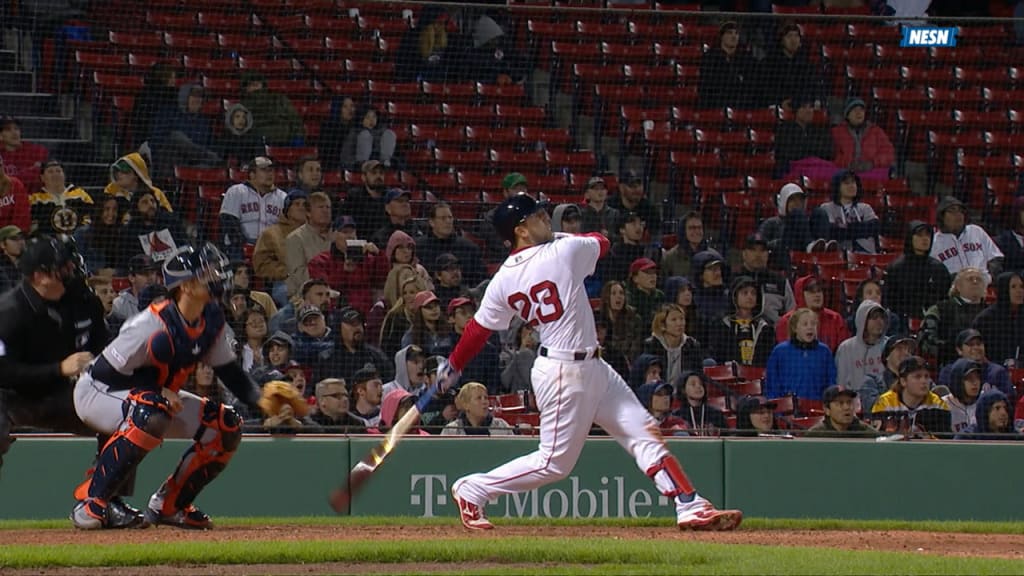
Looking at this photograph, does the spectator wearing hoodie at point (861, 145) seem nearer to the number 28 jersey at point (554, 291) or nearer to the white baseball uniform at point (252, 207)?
the white baseball uniform at point (252, 207)

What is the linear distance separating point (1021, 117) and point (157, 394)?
8.77 metres

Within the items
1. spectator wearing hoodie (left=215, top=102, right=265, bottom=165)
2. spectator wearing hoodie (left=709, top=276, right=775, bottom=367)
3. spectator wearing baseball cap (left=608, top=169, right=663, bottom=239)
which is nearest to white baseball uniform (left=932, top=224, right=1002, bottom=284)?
spectator wearing hoodie (left=709, top=276, right=775, bottom=367)

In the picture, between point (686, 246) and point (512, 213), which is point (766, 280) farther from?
point (512, 213)

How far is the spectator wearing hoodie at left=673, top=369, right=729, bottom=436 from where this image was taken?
37.9ft

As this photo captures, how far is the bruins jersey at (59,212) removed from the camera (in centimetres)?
1166

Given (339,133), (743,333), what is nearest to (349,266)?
(339,133)

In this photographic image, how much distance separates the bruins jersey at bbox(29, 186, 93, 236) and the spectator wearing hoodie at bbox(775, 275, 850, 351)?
201 inches

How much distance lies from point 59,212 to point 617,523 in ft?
15.5

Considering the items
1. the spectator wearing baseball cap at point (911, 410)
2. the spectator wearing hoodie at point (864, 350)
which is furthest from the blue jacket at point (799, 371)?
the spectator wearing baseball cap at point (911, 410)

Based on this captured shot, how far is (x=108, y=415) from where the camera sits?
330 inches

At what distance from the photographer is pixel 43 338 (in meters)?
8.69

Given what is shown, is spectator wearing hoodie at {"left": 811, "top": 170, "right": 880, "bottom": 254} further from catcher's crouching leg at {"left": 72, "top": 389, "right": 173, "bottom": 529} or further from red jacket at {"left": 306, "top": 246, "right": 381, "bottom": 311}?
catcher's crouching leg at {"left": 72, "top": 389, "right": 173, "bottom": 529}

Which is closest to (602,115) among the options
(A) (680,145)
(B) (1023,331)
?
(A) (680,145)

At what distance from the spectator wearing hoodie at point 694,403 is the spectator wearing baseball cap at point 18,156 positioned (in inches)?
194
